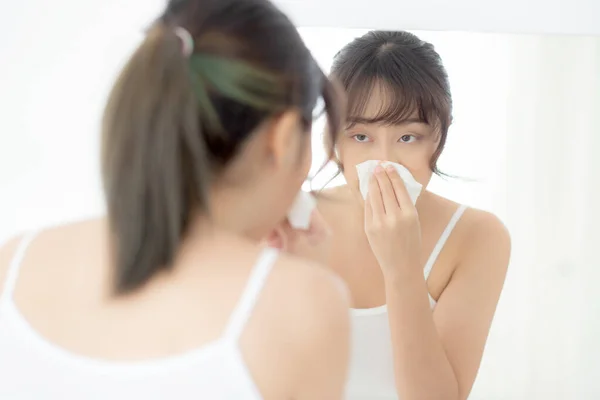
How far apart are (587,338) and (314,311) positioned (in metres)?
0.84

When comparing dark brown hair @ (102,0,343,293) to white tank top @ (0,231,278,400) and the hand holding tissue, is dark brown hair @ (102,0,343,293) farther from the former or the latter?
the hand holding tissue

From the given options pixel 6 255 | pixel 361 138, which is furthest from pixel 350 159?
pixel 6 255

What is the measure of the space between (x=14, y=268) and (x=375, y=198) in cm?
55

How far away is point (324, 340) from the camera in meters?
0.56

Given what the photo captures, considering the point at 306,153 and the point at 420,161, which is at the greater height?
the point at 306,153

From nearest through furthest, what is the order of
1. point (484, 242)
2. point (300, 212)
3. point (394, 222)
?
point (300, 212), point (394, 222), point (484, 242)

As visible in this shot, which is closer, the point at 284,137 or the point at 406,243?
the point at 284,137

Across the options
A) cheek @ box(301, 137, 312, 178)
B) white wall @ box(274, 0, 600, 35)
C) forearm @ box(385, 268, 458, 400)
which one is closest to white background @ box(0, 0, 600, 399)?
white wall @ box(274, 0, 600, 35)

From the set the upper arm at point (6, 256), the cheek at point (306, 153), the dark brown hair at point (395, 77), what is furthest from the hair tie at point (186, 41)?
the dark brown hair at point (395, 77)

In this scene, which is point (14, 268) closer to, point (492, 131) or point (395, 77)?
point (395, 77)

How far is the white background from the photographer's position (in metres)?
1.10

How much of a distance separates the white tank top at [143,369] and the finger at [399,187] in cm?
44

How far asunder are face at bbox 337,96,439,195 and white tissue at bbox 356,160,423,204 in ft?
0.05

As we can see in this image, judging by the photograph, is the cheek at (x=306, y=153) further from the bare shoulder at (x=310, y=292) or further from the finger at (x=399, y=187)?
the finger at (x=399, y=187)
